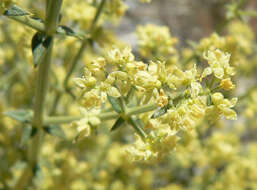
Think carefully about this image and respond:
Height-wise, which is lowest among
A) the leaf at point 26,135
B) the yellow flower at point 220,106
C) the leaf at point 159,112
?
the leaf at point 26,135

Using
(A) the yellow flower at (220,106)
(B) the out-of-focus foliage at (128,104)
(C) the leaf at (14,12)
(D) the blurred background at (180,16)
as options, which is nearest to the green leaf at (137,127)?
(B) the out-of-focus foliage at (128,104)

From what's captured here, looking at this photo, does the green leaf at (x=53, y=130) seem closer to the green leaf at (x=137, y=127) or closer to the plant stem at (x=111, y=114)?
the plant stem at (x=111, y=114)

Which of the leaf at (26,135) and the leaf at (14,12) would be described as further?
the leaf at (26,135)

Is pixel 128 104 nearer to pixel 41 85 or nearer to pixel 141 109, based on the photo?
pixel 141 109

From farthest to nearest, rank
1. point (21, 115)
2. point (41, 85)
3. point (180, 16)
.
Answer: point (180, 16) → point (21, 115) → point (41, 85)

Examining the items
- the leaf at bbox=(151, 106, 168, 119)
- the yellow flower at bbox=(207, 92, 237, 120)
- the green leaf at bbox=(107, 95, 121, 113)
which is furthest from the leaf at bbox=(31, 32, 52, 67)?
the yellow flower at bbox=(207, 92, 237, 120)

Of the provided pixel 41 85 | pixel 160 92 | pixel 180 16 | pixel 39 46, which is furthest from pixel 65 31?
pixel 180 16
